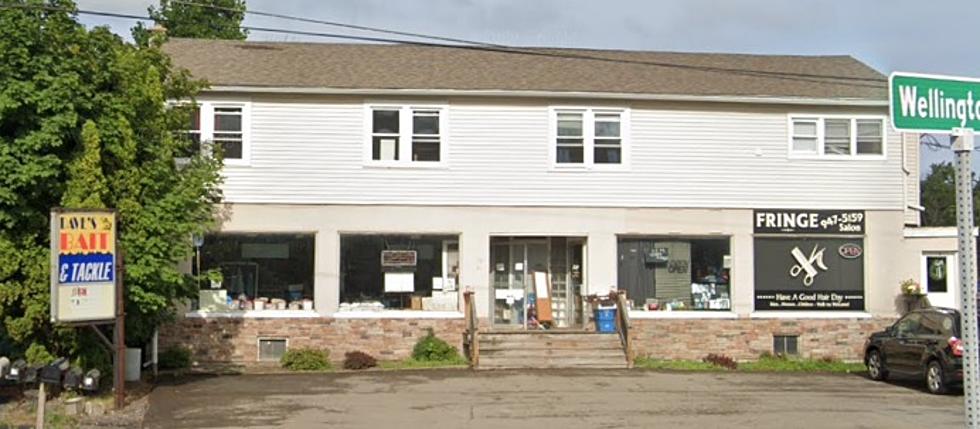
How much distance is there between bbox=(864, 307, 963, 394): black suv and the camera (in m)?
18.8

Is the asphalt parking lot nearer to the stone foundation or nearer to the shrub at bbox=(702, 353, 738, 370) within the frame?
the shrub at bbox=(702, 353, 738, 370)

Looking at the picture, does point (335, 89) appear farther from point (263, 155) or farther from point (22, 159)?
point (22, 159)

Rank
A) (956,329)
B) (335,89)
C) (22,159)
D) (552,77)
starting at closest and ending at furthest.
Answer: (22,159) → (956,329) → (335,89) → (552,77)

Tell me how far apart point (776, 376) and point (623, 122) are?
6.76 m

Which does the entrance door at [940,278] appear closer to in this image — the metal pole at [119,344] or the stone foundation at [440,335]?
the stone foundation at [440,335]

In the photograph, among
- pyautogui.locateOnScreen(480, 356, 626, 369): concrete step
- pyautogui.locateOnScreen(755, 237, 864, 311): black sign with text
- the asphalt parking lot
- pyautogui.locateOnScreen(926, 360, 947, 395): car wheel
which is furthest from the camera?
pyautogui.locateOnScreen(755, 237, 864, 311): black sign with text

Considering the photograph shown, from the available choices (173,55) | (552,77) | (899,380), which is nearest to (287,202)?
(173,55)

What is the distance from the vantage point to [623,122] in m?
24.7

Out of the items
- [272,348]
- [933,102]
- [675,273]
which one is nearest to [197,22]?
[272,348]

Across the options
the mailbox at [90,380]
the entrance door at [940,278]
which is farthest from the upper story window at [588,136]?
the mailbox at [90,380]

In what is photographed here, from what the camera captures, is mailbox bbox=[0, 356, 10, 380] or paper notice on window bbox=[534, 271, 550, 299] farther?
paper notice on window bbox=[534, 271, 550, 299]

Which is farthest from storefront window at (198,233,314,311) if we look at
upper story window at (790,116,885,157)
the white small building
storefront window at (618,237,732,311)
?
upper story window at (790,116,885,157)

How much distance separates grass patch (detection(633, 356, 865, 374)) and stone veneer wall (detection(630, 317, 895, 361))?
283 mm

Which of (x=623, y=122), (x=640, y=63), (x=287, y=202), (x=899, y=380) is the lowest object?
(x=899, y=380)
